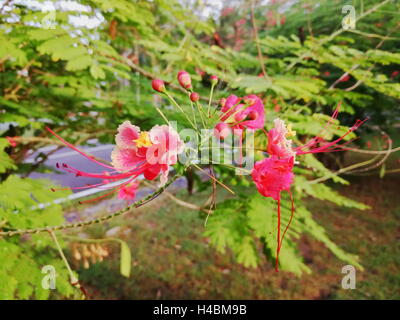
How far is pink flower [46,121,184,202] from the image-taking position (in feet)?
2.47

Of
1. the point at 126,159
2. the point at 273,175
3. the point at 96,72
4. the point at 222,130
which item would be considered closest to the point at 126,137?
the point at 126,159

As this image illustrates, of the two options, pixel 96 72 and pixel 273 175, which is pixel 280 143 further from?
pixel 96 72

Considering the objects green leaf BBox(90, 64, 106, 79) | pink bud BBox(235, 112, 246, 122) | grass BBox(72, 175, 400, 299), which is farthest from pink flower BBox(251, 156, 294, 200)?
grass BBox(72, 175, 400, 299)

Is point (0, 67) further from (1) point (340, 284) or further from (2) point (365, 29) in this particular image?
(1) point (340, 284)

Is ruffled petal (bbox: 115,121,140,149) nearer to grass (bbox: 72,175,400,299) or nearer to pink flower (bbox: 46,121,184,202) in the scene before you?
pink flower (bbox: 46,121,184,202)

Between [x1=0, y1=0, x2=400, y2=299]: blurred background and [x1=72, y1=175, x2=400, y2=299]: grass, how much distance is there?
2 centimetres

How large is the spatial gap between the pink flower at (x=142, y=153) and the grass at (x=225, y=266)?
3.25 meters

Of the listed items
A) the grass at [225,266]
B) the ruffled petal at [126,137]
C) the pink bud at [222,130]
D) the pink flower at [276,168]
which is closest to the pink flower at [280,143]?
the pink flower at [276,168]

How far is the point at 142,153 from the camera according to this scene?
841mm

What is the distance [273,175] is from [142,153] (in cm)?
37

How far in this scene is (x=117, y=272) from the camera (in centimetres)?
412

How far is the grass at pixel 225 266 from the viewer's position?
3771mm

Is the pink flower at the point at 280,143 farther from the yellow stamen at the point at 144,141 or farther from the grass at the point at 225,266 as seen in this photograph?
the grass at the point at 225,266

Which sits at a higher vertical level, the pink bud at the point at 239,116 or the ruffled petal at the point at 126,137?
the pink bud at the point at 239,116
